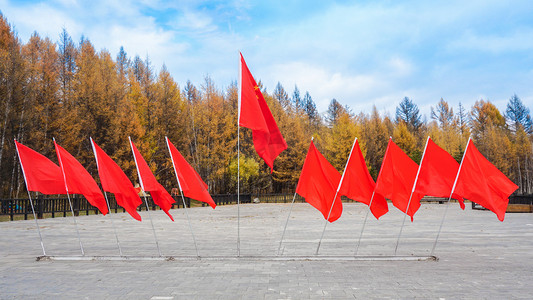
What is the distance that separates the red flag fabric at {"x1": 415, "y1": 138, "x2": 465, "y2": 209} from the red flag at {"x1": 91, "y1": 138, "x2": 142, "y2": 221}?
630 centimetres

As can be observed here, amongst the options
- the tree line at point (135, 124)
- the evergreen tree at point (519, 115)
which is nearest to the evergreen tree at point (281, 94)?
the tree line at point (135, 124)

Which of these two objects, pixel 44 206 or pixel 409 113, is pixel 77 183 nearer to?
pixel 44 206

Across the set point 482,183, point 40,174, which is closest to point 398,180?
point 482,183

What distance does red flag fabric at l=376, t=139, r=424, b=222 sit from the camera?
9602 millimetres

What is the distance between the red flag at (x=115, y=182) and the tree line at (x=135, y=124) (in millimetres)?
24857

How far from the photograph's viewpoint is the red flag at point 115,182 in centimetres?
924

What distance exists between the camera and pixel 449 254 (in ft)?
32.2

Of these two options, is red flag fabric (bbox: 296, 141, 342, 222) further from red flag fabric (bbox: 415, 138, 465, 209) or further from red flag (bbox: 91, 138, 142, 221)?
red flag (bbox: 91, 138, 142, 221)

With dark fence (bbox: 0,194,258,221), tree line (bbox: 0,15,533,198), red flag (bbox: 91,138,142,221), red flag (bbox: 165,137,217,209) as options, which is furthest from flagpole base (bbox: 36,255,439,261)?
tree line (bbox: 0,15,533,198)

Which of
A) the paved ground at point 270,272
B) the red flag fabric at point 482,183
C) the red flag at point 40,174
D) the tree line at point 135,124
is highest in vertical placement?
the tree line at point 135,124

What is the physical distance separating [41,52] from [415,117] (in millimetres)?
76817

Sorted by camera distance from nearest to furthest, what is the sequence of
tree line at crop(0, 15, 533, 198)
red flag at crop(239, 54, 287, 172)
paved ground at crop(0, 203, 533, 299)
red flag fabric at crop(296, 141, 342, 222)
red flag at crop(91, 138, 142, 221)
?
paved ground at crop(0, 203, 533, 299) < red flag at crop(239, 54, 287, 172) < red flag at crop(91, 138, 142, 221) < red flag fabric at crop(296, 141, 342, 222) < tree line at crop(0, 15, 533, 198)

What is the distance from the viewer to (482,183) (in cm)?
898

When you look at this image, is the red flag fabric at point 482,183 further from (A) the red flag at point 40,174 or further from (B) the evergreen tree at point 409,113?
(B) the evergreen tree at point 409,113
